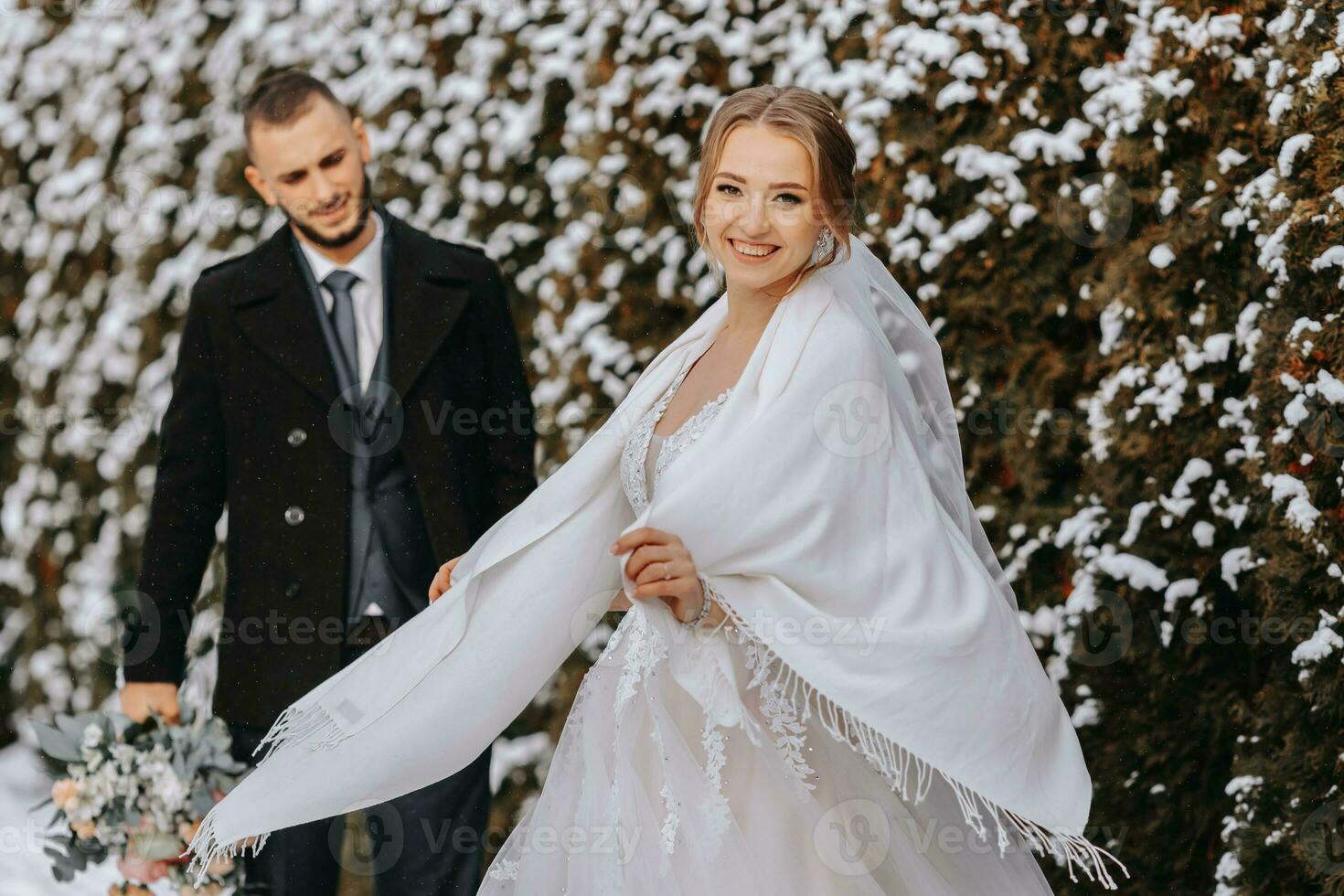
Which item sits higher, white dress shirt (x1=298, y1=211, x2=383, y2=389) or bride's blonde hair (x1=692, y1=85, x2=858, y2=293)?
bride's blonde hair (x1=692, y1=85, x2=858, y2=293)

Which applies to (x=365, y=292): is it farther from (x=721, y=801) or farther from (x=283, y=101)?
(x=721, y=801)

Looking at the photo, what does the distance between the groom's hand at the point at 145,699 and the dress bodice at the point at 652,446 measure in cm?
140

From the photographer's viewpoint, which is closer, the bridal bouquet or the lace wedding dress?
the lace wedding dress

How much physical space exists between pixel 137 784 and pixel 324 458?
88 centimetres

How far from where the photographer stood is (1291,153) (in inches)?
120

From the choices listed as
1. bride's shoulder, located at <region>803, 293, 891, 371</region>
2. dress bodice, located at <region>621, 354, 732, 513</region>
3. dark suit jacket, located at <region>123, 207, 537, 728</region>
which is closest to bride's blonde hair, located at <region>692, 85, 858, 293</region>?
bride's shoulder, located at <region>803, 293, 891, 371</region>

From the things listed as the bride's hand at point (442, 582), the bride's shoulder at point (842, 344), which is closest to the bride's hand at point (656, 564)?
the bride's shoulder at point (842, 344)

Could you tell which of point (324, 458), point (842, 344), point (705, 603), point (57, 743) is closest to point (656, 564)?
point (705, 603)

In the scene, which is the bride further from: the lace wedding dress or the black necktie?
the black necktie

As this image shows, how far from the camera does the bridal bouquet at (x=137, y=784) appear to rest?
3.12 meters

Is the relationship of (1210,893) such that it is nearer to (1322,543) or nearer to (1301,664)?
(1301,664)

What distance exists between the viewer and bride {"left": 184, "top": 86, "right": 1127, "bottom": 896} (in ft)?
7.13

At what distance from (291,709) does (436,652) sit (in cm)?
35

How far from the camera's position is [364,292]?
324 centimetres
